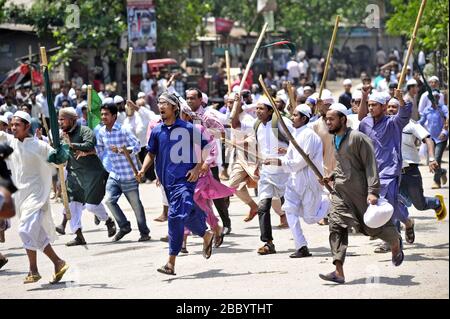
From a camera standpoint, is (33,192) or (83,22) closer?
(33,192)

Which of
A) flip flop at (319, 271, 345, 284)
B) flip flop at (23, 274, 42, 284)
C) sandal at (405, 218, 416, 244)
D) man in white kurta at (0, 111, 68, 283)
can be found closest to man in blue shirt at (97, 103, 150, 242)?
man in white kurta at (0, 111, 68, 283)

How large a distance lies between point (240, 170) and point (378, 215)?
165 inches

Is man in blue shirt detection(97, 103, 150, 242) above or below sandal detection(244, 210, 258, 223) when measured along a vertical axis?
above

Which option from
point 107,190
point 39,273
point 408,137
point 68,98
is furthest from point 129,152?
point 68,98

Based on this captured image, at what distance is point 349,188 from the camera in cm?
988

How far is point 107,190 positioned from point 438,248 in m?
4.03

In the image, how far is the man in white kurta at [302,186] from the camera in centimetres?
1138

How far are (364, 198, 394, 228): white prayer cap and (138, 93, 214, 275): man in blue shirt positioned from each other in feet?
6.08

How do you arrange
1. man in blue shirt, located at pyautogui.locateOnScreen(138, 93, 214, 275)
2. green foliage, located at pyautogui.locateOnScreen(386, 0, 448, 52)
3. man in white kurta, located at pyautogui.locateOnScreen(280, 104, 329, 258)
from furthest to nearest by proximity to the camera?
green foliage, located at pyautogui.locateOnScreen(386, 0, 448, 52) < man in white kurta, located at pyautogui.locateOnScreen(280, 104, 329, 258) < man in blue shirt, located at pyautogui.locateOnScreen(138, 93, 214, 275)

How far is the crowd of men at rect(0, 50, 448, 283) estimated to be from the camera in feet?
32.5

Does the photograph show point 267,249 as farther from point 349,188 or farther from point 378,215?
point 378,215

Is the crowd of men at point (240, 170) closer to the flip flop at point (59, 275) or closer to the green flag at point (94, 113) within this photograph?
the flip flop at point (59, 275)

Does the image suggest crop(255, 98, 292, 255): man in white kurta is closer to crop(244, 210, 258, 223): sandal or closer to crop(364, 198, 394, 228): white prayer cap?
crop(244, 210, 258, 223): sandal

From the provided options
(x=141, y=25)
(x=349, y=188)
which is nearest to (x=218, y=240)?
(x=349, y=188)
